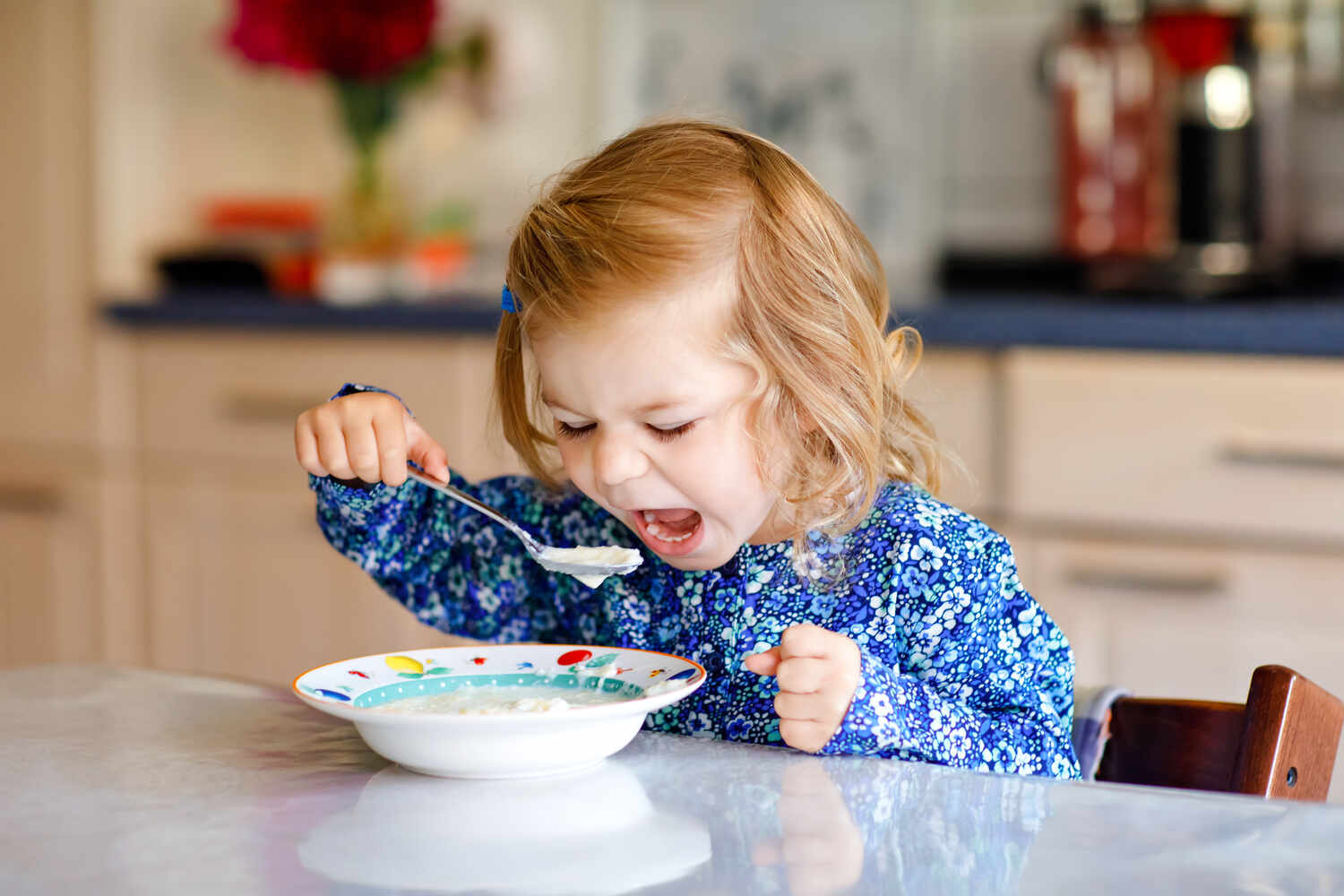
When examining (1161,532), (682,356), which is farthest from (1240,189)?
(682,356)

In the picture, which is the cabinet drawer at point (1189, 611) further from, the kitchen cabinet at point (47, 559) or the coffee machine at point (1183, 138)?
the kitchen cabinet at point (47, 559)

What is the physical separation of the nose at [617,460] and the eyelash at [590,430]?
0.02 meters

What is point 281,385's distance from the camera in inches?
85.1

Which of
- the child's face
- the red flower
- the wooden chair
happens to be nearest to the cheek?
the child's face

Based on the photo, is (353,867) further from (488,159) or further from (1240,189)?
(488,159)

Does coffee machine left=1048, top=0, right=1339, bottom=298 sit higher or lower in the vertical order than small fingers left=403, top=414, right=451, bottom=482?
higher

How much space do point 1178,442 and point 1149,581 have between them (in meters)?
0.16

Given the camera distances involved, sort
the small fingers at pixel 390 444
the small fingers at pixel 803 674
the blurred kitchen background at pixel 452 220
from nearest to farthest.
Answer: the small fingers at pixel 803 674 → the small fingers at pixel 390 444 → the blurred kitchen background at pixel 452 220

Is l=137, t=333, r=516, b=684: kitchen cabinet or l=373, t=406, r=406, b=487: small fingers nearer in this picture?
l=373, t=406, r=406, b=487: small fingers

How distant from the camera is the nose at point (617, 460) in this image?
0.86 metres

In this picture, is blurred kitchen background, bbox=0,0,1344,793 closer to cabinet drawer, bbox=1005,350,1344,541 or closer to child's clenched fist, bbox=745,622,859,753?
cabinet drawer, bbox=1005,350,1344,541

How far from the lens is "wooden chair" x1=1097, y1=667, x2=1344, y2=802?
74cm

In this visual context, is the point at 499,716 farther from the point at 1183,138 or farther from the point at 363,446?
the point at 1183,138

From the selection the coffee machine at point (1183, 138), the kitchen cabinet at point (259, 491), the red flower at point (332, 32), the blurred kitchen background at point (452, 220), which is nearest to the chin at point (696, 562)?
the blurred kitchen background at point (452, 220)
